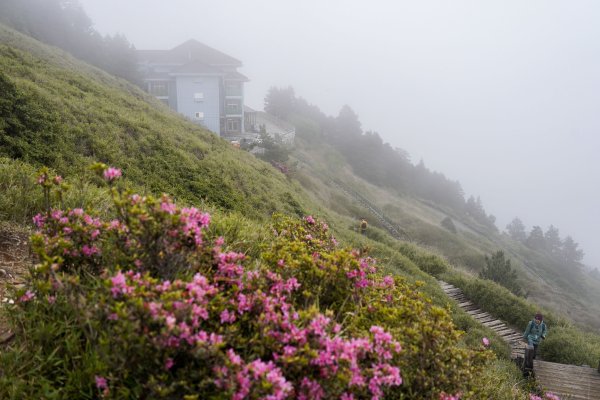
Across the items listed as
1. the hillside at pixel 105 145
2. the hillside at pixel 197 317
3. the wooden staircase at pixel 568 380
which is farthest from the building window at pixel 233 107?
the hillside at pixel 197 317

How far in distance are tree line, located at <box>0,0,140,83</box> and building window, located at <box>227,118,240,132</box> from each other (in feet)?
35.8

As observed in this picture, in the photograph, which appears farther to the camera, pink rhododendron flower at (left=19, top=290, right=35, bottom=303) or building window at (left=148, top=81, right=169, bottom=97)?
building window at (left=148, top=81, right=169, bottom=97)

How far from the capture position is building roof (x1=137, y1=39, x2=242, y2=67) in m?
52.2

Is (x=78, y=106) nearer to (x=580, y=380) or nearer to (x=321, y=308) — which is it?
(x=321, y=308)

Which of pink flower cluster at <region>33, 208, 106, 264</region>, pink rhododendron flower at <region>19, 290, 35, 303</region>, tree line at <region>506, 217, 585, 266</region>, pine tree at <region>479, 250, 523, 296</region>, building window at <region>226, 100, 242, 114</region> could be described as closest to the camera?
pink rhododendron flower at <region>19, 290, 35, 303</region>

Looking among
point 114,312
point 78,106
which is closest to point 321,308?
point 114,312

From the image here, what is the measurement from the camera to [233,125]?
50562mm

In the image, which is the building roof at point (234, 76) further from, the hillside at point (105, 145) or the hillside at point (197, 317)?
the hillside at point (197, 317)

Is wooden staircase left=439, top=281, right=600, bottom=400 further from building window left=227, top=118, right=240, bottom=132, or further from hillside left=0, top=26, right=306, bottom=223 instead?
building window left=227, top=118, right=240, bottom=132

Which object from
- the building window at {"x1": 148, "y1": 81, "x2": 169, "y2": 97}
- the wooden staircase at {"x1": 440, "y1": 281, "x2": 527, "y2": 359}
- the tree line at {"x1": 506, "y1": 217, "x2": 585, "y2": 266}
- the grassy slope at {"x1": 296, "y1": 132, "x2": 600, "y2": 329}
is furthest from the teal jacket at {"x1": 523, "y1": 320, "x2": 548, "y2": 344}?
the tree line at {"x1": 506, "y1": 217, "x2": 585, "y2": 266}

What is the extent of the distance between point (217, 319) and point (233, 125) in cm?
4902

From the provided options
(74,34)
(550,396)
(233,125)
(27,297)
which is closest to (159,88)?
(233,125)

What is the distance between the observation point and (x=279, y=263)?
3818mm

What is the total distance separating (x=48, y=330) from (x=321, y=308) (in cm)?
221
